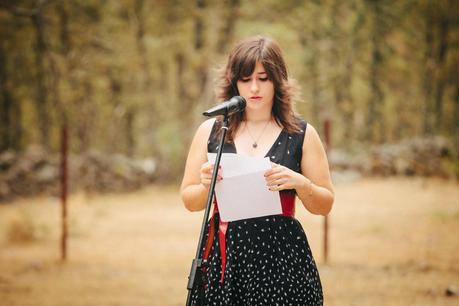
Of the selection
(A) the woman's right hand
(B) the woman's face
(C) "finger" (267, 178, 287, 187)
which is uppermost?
(B) the woman's face

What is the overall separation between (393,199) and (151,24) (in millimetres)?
9579

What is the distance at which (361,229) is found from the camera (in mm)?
10359

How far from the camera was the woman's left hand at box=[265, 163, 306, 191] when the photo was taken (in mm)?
2230

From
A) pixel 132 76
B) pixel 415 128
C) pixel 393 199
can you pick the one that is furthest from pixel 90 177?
pixel 415 128

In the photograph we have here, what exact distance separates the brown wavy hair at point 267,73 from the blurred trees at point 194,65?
1146 cm

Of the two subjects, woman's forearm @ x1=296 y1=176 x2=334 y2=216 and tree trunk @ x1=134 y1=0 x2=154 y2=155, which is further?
tree trunk @ x1=134 y1=0 x2=154 y2=155

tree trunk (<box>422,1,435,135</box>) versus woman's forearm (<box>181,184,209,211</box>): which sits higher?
tree trunk (<box>422,1,435,135</box>)

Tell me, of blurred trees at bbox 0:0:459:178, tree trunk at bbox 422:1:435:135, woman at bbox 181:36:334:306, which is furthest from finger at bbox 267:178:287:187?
tree trunk at bbox 422:1:435:135

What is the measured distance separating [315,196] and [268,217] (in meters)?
0.22

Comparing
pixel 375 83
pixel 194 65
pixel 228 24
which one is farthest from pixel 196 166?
pixel 375 83

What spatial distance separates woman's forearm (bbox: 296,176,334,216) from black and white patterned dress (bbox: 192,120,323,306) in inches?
3.7

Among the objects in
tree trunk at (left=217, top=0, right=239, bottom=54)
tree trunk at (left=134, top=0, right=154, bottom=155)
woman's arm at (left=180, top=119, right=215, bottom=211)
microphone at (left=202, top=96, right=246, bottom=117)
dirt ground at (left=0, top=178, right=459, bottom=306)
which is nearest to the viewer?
microphone at (left=202, top=96, right=246, bottom=117)

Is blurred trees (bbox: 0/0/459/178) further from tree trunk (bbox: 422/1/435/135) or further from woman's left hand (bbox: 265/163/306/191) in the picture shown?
woman's left hand (bbox: 265/163/306/191)

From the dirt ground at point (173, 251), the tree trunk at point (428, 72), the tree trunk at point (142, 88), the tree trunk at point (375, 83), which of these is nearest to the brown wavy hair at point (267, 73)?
the dirt ground at point (173, 251)
